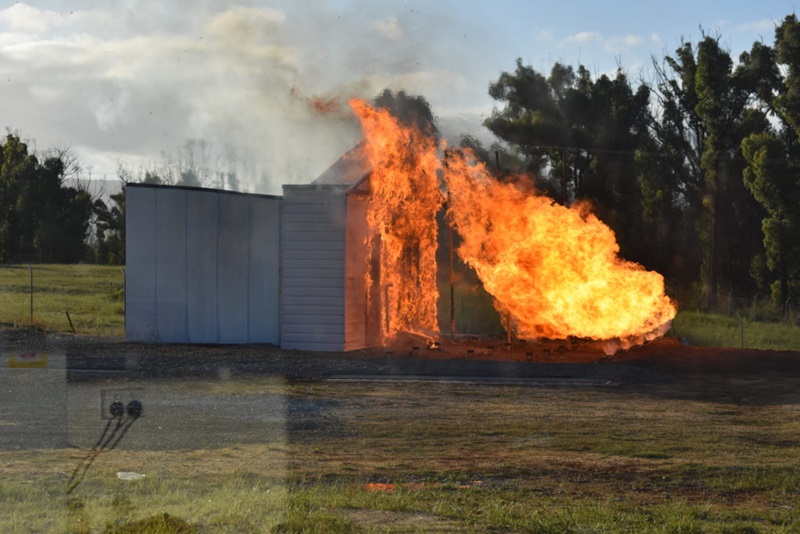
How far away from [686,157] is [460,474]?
40000mm

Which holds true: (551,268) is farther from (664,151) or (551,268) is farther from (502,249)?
(664,151)

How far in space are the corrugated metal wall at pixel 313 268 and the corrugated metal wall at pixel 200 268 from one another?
86 cm

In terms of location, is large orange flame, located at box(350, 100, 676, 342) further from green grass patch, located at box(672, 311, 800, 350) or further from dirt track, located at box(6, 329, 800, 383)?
green grass patch, located at box(672, 311, 800, 350)

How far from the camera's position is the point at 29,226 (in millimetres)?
59812

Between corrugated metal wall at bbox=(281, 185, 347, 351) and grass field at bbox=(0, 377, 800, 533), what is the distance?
710cm

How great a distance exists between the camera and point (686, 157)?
48344 millimetres

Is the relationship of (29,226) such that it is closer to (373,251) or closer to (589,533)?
(373,251)

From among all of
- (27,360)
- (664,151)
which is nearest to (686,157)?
(664,151)

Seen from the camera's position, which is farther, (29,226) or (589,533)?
(29,226)

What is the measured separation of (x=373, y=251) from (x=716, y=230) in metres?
24.3

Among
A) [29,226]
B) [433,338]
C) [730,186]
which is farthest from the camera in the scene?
[29,226]

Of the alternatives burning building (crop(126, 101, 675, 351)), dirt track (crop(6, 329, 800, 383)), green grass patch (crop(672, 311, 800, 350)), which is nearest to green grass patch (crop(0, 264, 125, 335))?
burning building (crop(126, 101, 675, 351))

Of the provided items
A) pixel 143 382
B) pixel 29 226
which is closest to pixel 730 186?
pixel 143 382

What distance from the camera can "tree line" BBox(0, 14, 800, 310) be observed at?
131ft
